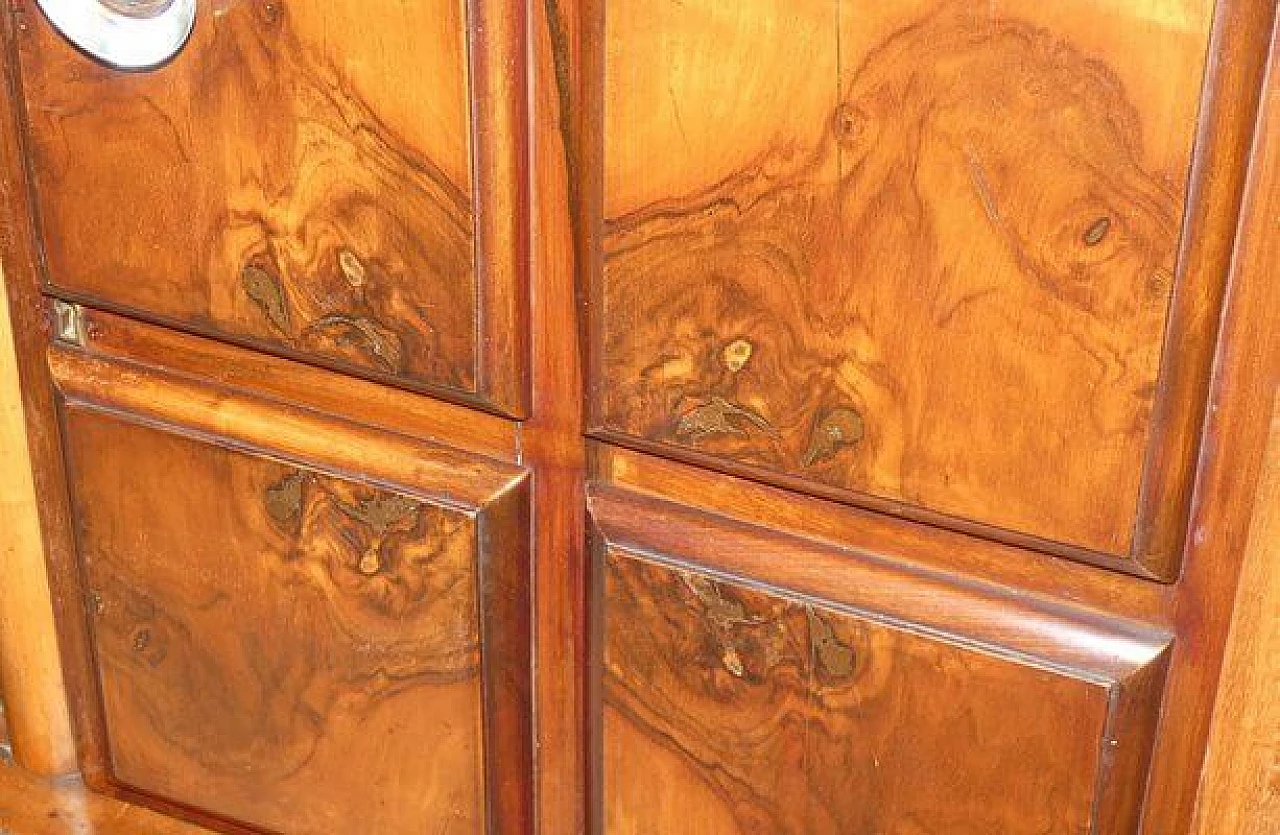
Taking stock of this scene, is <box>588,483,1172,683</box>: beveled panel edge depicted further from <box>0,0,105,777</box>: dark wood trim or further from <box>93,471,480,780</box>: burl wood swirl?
<box>0,0,105,777</box>: dark wood trim

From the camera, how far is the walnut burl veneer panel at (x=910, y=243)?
0.76 metres

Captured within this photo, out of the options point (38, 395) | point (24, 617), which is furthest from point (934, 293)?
point (24, 617)

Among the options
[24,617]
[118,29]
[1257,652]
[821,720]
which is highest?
[118,29]

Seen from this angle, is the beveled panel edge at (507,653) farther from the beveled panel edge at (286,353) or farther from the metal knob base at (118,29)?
the metal knob base at (118,29)

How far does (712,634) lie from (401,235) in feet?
0.94

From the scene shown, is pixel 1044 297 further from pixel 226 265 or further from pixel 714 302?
pixel 226 265

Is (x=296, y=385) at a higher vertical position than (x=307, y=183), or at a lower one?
lower

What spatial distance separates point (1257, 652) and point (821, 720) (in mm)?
248

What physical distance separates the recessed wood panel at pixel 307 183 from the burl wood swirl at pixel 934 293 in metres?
0.09

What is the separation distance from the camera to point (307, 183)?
100 cm

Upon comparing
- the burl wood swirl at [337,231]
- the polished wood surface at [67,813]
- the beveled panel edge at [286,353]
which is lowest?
the polished wood surface at [67,813]

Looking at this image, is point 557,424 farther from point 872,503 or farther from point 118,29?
point 118,29

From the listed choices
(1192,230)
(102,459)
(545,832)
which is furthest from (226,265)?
(1192,230)

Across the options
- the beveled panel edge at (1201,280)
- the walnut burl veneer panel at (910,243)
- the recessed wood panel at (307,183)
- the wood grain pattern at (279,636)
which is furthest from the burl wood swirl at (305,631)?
the beveled panel edge at (1201,280)
